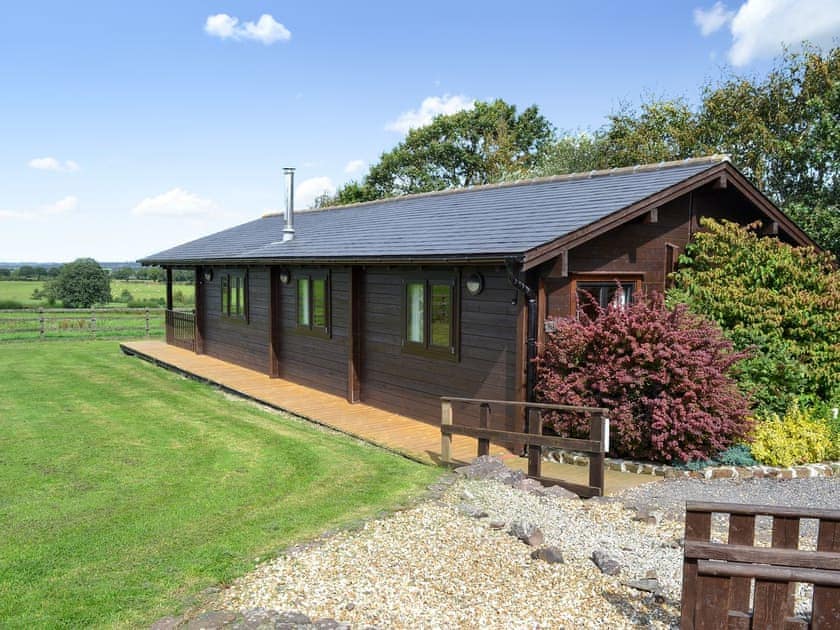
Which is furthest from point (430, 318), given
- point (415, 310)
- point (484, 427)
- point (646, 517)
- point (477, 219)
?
point (646, 517)

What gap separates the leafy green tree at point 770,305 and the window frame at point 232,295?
422 inches

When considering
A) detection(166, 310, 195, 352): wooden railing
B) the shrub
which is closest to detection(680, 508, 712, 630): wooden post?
the shrub

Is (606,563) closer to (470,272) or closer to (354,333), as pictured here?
(470,272)

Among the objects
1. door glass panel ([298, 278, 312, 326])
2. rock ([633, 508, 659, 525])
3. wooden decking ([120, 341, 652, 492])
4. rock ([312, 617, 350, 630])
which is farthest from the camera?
door glass panel ([298, 278, 312, 326])

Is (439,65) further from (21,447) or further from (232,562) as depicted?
(232,562)

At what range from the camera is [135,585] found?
4.78 m

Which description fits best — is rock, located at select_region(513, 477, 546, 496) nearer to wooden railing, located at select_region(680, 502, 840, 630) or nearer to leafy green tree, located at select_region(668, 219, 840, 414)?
wooden railing, located at select_region(680, 502, 840, 630)

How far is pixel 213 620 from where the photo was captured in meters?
4.24

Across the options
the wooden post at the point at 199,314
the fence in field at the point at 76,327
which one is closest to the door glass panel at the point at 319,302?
the wooden post at the point at 199,314

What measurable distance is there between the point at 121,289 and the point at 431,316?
63.1 meters

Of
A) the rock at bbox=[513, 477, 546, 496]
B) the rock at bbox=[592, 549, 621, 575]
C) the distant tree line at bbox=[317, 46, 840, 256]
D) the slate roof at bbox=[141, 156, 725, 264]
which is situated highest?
the distant tree line at bbox=[317, 46, 840, 256]

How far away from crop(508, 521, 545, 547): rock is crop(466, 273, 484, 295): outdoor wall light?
14.7 ft

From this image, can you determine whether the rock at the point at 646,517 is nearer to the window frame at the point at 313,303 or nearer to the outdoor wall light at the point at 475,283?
the outdoor wall light at the point at 475,283

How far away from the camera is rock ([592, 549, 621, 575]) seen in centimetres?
494
